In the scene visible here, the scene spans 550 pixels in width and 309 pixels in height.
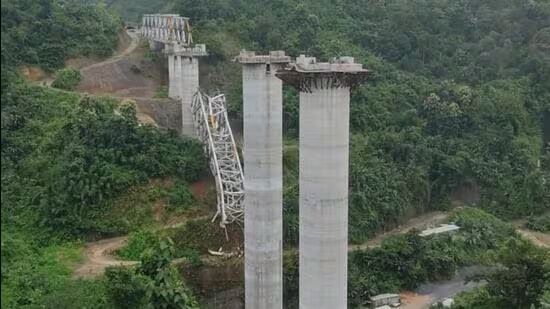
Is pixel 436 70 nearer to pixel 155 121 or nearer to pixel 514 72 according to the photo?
pixel 514 72

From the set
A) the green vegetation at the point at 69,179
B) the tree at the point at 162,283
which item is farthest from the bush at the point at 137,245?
the tree at the point at 162,283

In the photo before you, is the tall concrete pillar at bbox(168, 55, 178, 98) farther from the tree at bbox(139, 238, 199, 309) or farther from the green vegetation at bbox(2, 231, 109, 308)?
the tree at bbox(139, 238, 199, 309)

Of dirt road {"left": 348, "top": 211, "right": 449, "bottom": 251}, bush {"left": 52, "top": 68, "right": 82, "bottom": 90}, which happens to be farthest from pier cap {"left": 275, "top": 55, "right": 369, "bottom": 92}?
bush {"left": 52, "top": 68, "right": 82, "bottom": 90}

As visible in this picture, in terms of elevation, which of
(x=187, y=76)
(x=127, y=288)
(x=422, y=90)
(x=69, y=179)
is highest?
(x=187, y=76)

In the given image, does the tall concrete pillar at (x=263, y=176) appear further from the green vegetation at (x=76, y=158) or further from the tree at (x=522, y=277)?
the green vegetation at (x=76, y=158)

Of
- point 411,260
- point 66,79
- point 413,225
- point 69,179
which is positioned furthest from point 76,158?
point 413,225

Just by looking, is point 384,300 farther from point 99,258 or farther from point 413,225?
point 99,258
